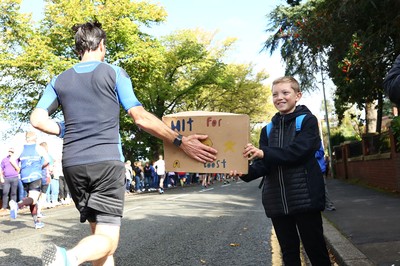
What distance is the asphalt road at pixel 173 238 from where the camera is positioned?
237 inches

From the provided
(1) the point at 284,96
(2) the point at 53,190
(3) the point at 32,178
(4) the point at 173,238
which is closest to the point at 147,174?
(2) the point at 53,190

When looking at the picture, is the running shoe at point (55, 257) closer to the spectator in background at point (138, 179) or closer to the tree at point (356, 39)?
the tree at point (356, 39)

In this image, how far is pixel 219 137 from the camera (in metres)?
3.27

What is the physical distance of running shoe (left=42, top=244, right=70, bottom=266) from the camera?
2713 mm

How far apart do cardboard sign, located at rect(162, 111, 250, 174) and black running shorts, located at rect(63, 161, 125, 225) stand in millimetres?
410

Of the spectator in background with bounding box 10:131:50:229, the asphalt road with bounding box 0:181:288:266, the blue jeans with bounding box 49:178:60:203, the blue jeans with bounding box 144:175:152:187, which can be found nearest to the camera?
the asphalt road with bounding box 0:181:288:266

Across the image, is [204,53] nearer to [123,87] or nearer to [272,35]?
[272,35]

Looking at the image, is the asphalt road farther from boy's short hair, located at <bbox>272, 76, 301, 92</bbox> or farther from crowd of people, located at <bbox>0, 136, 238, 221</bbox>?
boy's short hair, located at <bbox>272, 76, 301, 92</bbox>

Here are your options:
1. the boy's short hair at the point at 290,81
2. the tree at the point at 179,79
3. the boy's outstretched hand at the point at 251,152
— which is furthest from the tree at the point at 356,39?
the tree at the point at 179,79

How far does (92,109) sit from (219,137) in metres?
0.88

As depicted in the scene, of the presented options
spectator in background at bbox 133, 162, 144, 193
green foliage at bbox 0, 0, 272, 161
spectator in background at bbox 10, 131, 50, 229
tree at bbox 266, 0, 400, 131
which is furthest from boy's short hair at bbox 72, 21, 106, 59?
spectator in background at bbox 133, 162, 144, 193

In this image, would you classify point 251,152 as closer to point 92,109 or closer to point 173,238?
point 92,109

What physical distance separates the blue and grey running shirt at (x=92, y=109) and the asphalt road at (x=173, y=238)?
2.82 m

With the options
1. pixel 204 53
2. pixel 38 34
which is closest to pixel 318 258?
pixel 38 34
